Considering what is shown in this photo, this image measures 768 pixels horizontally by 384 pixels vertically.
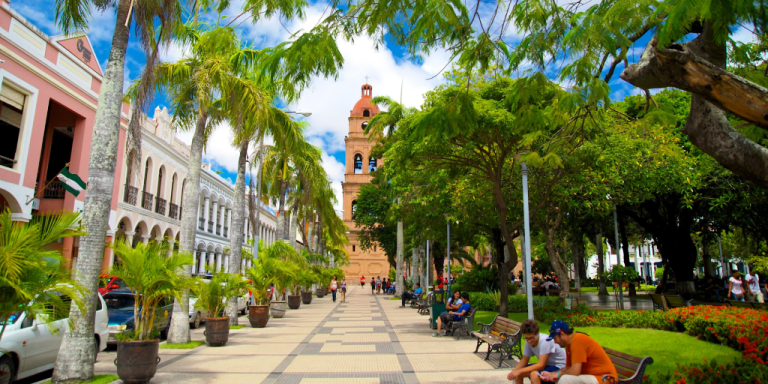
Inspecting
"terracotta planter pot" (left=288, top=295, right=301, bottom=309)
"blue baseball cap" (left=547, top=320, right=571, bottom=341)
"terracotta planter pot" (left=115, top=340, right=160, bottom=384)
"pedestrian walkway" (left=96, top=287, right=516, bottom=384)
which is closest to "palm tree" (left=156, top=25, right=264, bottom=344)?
"pedestrian walkway" (left=96, top=287, right=516, bottom=384)

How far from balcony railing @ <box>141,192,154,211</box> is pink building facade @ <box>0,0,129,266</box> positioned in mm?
4395

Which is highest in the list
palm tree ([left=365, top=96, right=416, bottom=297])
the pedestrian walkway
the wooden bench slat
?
palm tree ([left=365, top=96, right=416, bottom=297])

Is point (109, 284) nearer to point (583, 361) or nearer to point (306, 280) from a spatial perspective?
point (306, 280)

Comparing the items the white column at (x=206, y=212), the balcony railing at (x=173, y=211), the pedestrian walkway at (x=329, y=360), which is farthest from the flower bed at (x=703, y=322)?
the white column at (x=206, y=212)

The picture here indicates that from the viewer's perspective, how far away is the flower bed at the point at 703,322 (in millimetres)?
7825

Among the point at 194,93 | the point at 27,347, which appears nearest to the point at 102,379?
the point at 27,347

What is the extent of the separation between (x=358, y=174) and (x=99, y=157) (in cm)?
6125

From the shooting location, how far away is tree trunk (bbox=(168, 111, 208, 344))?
1168 centimetres

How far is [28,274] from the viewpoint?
18.4ft

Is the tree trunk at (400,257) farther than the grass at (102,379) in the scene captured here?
Yes

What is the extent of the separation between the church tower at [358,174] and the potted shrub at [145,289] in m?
54.6

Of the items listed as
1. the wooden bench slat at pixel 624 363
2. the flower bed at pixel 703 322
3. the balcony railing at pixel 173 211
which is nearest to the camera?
the wooden bench slat at pixel 624 363

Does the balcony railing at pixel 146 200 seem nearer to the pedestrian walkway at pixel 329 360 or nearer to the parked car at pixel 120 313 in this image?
the pedestrian walkway at pixel 329 360

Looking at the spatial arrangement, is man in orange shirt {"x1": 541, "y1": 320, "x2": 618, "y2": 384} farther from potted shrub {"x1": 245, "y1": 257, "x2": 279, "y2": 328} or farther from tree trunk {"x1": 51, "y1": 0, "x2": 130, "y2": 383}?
potted shrub {"x1": 245, "y1": 257, "x2": 279, "y2": 328}
